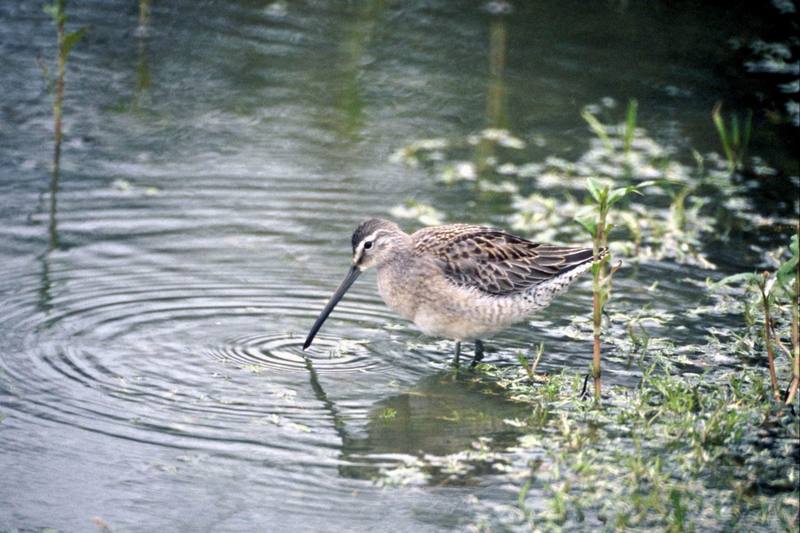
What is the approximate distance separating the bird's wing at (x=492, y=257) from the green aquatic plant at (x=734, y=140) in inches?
100

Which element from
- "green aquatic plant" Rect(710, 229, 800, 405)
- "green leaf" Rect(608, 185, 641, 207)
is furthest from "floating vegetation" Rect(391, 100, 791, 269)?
"green leaf" Rect(608, 185, 641, 207)

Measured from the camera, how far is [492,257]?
619 centimetres

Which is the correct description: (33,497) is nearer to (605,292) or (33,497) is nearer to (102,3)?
(605,292)

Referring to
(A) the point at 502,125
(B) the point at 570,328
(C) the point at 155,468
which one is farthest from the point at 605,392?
(A) the point at 502,125

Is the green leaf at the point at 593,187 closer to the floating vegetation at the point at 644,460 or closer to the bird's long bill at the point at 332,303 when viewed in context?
the floating vegetation at the point at 644,460

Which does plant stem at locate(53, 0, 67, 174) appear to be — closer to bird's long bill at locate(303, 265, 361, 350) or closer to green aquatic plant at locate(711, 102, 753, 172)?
bird's long bill at locate(303, 265, 361, 350)

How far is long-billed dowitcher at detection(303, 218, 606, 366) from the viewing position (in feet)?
19.7

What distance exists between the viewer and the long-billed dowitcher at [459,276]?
6.00 meters

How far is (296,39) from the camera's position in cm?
1075

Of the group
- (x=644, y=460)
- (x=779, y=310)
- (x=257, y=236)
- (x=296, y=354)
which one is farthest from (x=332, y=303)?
(x=779, y=310)

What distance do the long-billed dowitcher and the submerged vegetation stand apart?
0.86 feet

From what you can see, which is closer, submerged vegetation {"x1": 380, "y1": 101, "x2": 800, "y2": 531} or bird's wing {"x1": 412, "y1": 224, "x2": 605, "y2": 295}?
submerged vegetation {"x1": 380, "y1": 101, "x2": 800, "y2": 531}

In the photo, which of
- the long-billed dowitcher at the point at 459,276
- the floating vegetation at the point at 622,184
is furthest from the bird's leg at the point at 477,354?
the floating vegetation at the point at 622,184

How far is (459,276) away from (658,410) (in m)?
1.26
